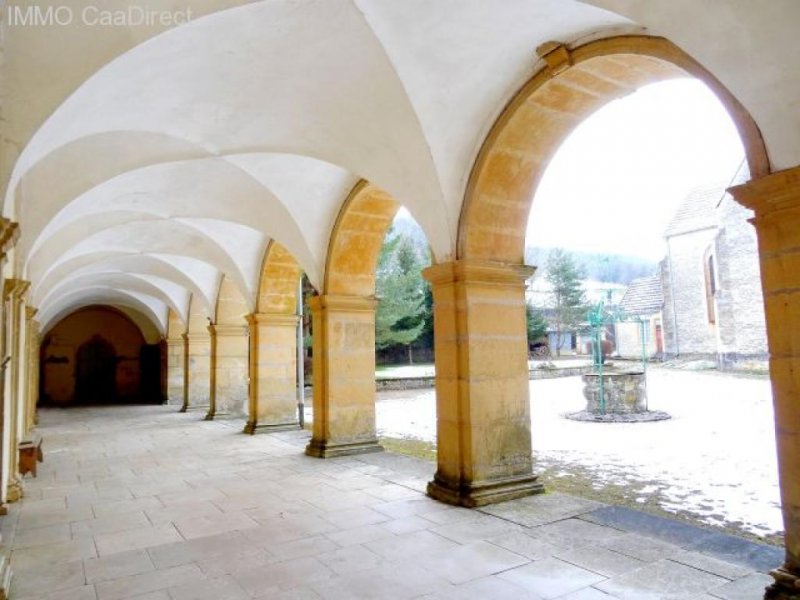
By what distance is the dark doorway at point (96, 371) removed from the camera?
20094mm

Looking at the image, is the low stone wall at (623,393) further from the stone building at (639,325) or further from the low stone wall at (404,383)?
the stone building at (639,325)

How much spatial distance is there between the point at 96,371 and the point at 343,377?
16612mm

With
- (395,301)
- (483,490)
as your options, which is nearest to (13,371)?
(483,490)

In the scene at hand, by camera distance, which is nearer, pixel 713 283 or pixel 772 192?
pixel 772 192

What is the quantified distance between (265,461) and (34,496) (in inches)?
96.7

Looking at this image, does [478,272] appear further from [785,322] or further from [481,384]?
[785,322]

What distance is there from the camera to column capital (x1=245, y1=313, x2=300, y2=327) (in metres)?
9.69

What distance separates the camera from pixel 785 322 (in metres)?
2.76

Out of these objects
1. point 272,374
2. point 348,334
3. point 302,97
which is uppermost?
point 302,97

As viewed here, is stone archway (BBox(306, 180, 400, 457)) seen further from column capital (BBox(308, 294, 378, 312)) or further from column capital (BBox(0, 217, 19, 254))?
column capital (BBox(0, 217, 19, 254))

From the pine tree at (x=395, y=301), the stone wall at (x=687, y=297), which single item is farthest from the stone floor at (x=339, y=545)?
the stone wall at (x=687, y=297)

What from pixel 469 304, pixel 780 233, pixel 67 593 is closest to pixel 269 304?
pixel 469 304

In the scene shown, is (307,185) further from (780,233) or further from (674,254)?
(674,254)

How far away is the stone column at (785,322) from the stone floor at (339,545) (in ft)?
1.19
